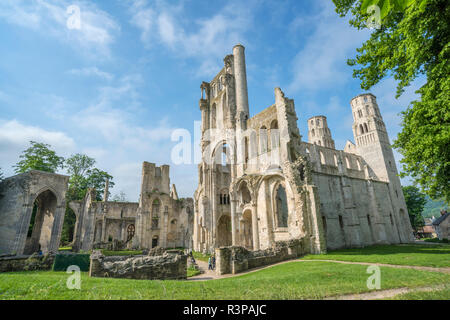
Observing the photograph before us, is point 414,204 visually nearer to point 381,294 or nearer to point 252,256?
point 252,256

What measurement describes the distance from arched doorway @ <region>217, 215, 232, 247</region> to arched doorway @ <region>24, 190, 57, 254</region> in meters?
18.3

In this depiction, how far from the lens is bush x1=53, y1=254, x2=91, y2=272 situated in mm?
13172

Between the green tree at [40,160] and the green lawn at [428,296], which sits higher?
the green tree at [40,160]

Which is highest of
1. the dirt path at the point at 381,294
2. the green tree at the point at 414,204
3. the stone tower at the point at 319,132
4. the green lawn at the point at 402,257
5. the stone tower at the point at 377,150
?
the stone tower at the point at 319,132

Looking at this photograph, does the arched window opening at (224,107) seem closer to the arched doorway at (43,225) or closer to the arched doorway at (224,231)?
the arched doorway at (224,231)

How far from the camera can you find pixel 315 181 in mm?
24156

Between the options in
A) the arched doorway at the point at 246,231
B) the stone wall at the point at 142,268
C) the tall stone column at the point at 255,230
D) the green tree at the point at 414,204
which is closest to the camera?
the stone wall at the point at 142,268

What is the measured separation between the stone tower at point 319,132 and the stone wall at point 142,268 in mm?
47127

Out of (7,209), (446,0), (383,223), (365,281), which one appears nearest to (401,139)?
(446,0)

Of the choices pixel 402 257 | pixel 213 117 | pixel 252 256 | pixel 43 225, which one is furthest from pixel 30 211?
pixel 402 257

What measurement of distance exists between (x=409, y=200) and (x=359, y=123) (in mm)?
18506

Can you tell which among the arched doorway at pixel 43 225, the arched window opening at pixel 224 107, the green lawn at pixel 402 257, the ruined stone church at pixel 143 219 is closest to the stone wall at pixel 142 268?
the green lawn at pixel 402 257

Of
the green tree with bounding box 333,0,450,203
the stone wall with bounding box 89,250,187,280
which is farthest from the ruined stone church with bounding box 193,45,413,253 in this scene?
the stone wall with bounding box 89,250,187,280

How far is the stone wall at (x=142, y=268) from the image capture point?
10289 millimetres
